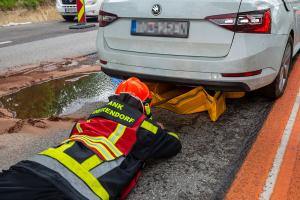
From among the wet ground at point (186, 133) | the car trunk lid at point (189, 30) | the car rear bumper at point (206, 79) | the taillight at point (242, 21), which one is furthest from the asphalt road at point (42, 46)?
the taillight at point (242, 21)

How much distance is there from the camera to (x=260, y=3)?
11.3ft

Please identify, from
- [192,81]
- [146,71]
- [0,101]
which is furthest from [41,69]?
[192,81]

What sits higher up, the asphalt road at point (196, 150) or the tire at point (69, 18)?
the asphalt road at point (196, 150)

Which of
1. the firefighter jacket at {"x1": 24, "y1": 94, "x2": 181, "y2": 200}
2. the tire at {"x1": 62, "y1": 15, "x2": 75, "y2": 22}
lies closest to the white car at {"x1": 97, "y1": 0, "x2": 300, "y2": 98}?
the firefighter jacket at {"x1": 24, "y1": 94, "x2": 181, "y2": 200}

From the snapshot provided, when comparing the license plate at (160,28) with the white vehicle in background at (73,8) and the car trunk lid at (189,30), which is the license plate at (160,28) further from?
the white vehicle in background at (73,8)

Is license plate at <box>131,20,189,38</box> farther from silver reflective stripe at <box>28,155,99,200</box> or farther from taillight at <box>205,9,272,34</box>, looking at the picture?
silver reflective stripe at <box>28,155,99,200</box>

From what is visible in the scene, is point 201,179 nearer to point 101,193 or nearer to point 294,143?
point 101,193

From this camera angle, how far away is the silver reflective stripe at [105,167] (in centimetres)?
245

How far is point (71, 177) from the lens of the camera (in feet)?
7.60

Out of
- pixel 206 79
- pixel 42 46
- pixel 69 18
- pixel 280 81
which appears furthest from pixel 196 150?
pixel 69 18

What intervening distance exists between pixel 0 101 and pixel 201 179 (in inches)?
118

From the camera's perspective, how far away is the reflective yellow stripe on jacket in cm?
234

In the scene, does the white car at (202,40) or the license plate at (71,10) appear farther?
the license plate at (71,10)

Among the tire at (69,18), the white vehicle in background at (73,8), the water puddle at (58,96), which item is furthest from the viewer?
the tire at (69,18)
